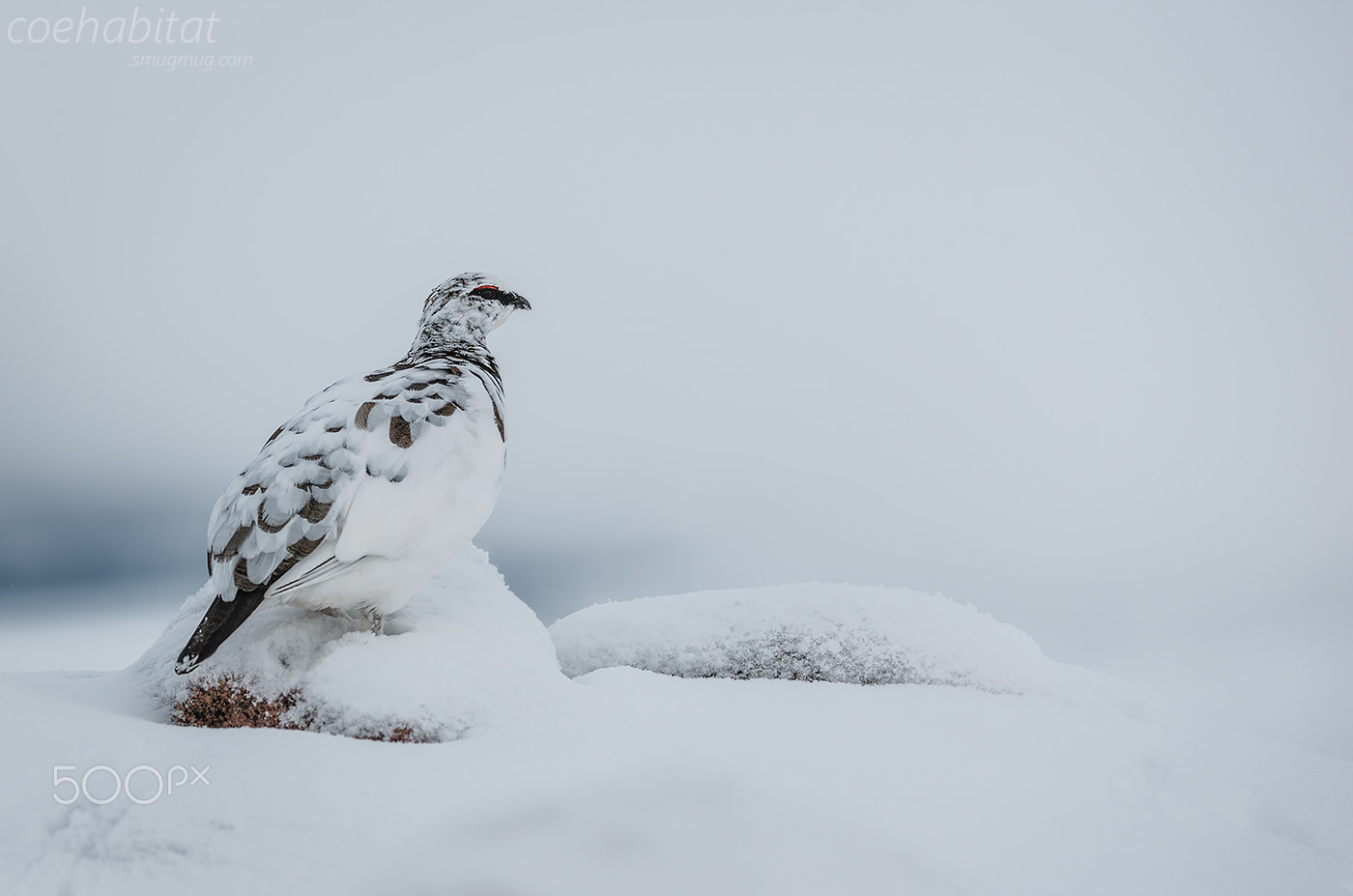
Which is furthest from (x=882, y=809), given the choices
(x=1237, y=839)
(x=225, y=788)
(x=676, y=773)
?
(x=225, y=788)

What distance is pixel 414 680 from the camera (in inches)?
90.1

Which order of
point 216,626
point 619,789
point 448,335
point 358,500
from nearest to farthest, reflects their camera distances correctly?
point 619,789, point 216,626, point 358,500, point 448,335

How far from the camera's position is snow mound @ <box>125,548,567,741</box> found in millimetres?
2207

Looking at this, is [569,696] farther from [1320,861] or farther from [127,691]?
[1320,861]

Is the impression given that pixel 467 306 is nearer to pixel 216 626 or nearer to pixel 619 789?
pixel 216 626

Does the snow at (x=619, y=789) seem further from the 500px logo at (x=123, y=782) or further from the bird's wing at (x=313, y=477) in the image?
the bird's wing at (x=313, y=477)

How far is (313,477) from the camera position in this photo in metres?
2.26

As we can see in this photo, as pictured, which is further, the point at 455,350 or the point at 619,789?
the point at 455,350

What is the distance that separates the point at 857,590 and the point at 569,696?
1571 millimetres

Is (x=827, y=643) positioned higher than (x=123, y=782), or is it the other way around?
(x=827, y=643)

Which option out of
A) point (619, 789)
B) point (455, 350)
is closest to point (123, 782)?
point (619, 789)

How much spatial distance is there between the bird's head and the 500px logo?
2.01 m

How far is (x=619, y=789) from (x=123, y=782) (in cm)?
119

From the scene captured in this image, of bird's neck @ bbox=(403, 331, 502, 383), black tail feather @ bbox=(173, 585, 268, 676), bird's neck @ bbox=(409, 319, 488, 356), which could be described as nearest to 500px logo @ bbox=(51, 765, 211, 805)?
black tail feather @ bbox=(173, 585, 268, 676)
